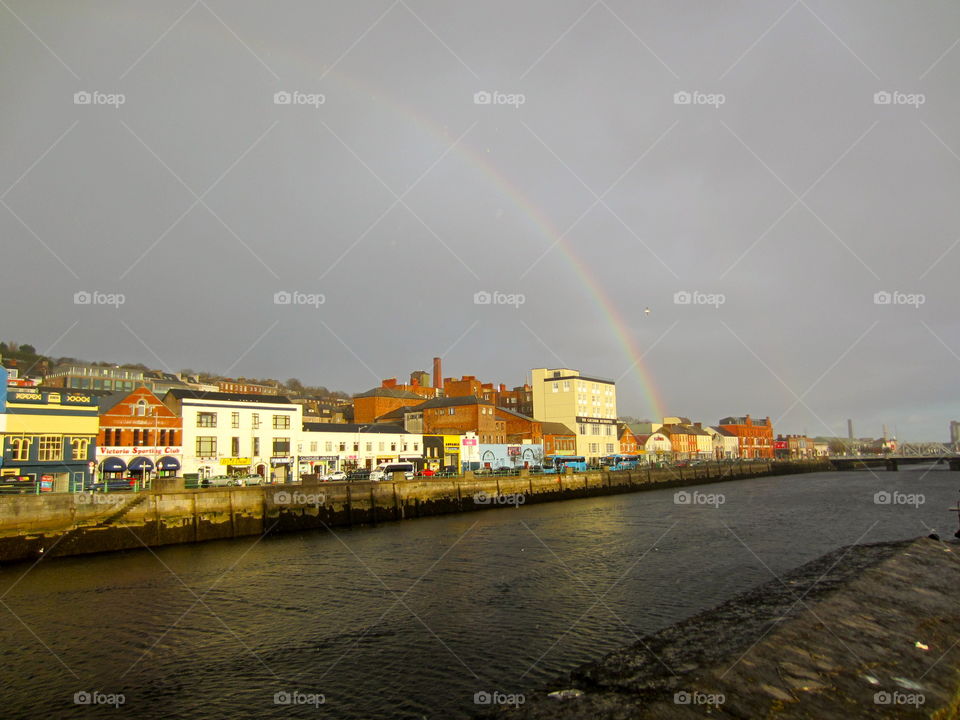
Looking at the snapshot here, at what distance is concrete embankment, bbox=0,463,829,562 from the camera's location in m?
32.2

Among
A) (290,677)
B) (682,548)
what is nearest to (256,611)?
(290,677)

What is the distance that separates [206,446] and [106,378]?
3715 inches

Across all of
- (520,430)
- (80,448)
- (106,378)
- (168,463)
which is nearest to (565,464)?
(520,430)

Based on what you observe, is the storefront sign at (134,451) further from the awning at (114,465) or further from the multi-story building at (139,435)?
the awning at (114,465)

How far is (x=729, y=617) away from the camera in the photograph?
12469mm

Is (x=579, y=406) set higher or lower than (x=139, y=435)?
higher

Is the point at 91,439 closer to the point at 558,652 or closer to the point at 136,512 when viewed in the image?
the point at 136,512

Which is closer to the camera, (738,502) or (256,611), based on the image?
(256,611)

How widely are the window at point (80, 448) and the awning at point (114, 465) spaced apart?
1651mm

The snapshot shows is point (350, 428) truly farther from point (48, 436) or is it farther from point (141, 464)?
point (48, 436)

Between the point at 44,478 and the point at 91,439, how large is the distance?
924cm

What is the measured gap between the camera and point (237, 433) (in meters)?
62.6

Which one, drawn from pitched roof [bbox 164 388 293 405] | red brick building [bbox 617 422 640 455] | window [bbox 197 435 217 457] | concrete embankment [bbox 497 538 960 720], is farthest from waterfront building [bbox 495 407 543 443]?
concrete embankment [bbox 497 538 960 720]

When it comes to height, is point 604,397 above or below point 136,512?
above
